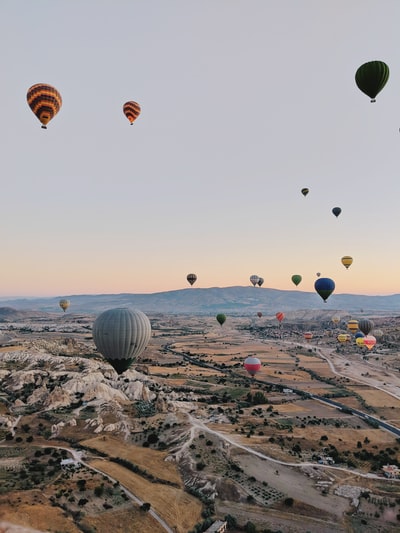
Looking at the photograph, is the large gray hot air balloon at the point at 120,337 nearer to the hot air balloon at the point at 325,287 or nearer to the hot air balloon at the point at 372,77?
the hot air balloon at the point at 372,77

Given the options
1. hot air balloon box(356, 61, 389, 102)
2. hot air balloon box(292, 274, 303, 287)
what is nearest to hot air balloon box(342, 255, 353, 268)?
hot air balloon box(292, 274, 303, 287)

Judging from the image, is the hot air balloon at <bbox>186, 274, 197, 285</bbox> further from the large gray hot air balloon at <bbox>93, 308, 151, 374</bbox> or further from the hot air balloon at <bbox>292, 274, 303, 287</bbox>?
the large gray hot air balloon at <bbox>93, 308, 151, 374</bbox>

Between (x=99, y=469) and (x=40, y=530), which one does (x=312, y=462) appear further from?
(x=40, y=530)

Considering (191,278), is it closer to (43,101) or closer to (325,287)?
(325,287)

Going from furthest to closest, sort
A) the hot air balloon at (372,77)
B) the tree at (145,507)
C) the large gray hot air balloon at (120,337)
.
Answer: the hot air balloon at (372,77) → the large gray hot air balloon at (120,337) → the tree at (145,507)

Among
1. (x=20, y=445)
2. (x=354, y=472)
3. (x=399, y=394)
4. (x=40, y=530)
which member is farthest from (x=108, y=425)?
(x=399, y=394)

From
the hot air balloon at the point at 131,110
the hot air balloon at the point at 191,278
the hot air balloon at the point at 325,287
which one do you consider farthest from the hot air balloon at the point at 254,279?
the hot air balloon at the point at 131,110

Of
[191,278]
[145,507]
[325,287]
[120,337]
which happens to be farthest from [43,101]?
[191,278]
